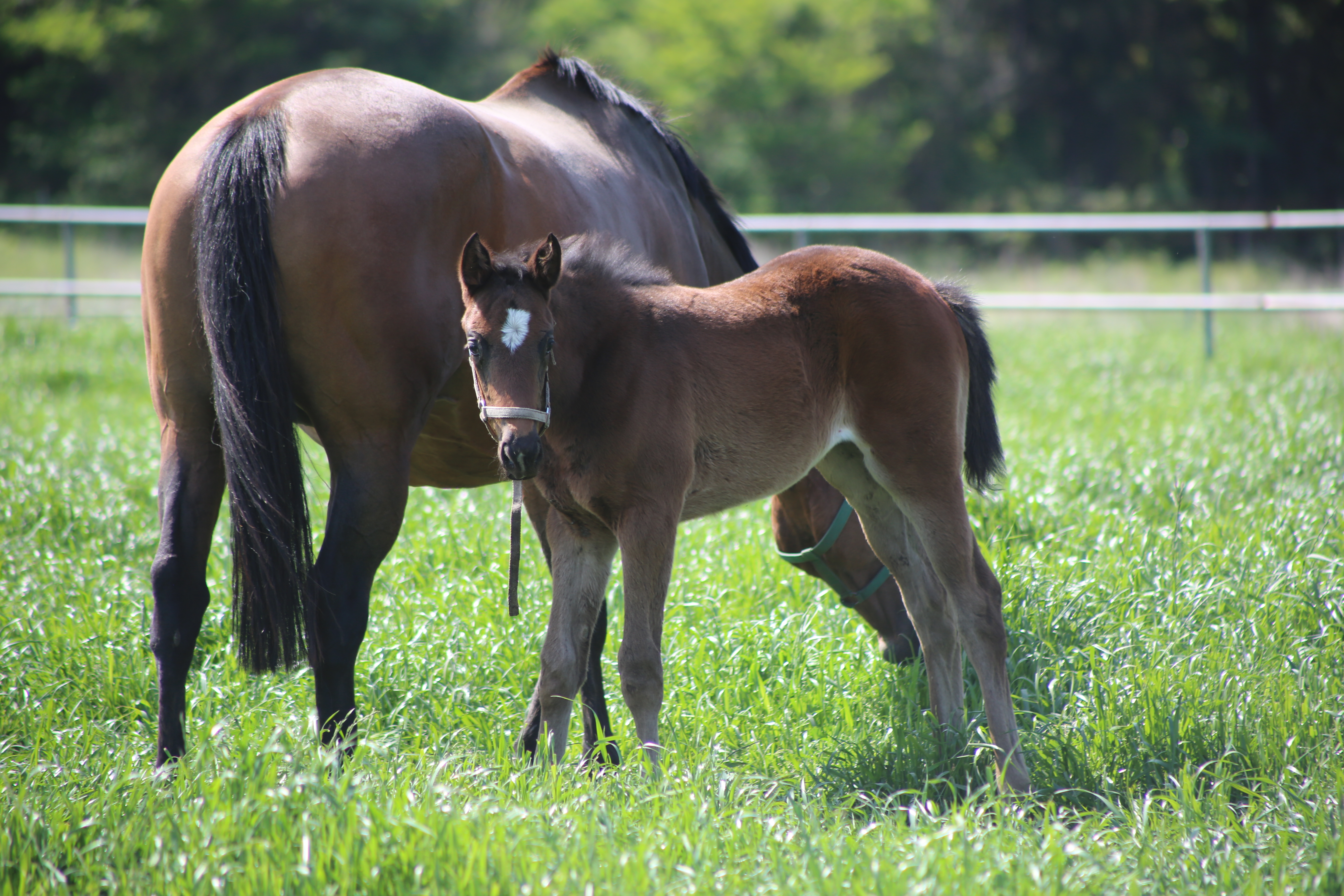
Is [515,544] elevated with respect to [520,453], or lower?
lower

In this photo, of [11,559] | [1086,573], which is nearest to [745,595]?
[1086,573]

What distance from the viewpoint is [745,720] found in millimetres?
3295

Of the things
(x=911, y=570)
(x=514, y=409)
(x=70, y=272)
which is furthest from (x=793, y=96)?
(x=514, y=409)

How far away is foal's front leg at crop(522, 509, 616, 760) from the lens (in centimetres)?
294

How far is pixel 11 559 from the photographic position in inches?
172

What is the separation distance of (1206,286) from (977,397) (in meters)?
8.22

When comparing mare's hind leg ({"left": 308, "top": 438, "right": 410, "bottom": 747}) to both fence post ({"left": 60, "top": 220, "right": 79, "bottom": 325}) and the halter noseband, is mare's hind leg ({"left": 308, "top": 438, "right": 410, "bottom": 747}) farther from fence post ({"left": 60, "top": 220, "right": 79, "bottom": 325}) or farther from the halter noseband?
fence post ({"left": 60, "top": 220, "right": 79, "bottom": 325})

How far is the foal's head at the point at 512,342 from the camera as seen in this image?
242 cm

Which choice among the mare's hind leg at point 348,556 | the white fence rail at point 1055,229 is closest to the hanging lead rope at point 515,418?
the mare's hind leg at point 348,556

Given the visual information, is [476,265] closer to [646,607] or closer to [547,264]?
[547,264]

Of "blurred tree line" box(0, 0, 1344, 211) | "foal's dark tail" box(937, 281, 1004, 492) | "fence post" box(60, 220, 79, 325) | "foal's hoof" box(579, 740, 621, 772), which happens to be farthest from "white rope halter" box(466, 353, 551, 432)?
"blurred tree line" box(0, 0, 1344, 211)

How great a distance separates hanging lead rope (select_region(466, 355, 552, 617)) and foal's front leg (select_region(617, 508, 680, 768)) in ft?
1.13

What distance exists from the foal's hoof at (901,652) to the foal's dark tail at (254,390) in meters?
2.01

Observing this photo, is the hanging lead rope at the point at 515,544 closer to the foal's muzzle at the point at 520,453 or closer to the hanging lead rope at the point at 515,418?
the hanging lead rope at the point at 515,418
